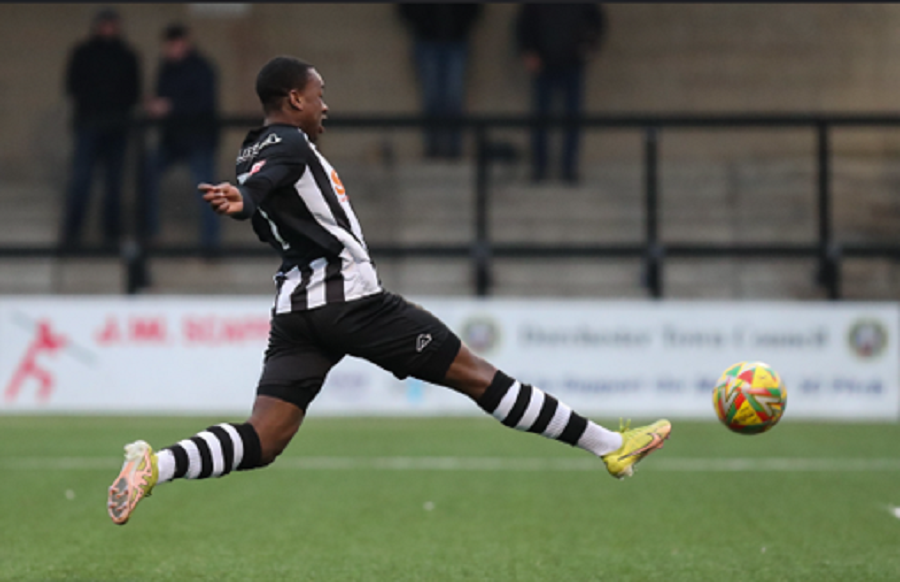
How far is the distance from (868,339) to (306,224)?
8316mm

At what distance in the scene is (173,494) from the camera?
7.43 meters

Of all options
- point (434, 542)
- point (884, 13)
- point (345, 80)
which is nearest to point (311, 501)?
point (434, 542)

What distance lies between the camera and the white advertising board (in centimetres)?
1170

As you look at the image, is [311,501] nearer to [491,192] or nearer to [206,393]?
[206,393]

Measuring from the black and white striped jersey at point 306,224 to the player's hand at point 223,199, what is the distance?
321 millimetres

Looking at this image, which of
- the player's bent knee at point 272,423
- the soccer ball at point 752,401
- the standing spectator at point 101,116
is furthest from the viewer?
the standing spectator at point 101,116

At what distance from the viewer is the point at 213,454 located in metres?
4.78

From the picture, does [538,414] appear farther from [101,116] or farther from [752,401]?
[101,116]

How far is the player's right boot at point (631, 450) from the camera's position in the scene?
5.19 m

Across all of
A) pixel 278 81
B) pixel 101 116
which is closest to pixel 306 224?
pixel 278 81

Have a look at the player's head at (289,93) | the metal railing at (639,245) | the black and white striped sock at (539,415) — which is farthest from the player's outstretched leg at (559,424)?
the metal railing at (639,245)

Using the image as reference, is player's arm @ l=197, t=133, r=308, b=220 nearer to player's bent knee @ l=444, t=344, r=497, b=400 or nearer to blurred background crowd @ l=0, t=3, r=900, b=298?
player's bent knee @ l=444, t=344, r=497, b=400

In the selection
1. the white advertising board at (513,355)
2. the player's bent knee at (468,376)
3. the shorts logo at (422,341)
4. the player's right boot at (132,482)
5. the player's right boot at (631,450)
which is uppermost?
the shorts logo at (422,341)

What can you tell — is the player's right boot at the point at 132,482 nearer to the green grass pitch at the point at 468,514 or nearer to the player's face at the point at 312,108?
the green grass pitch at the point at 468,514
